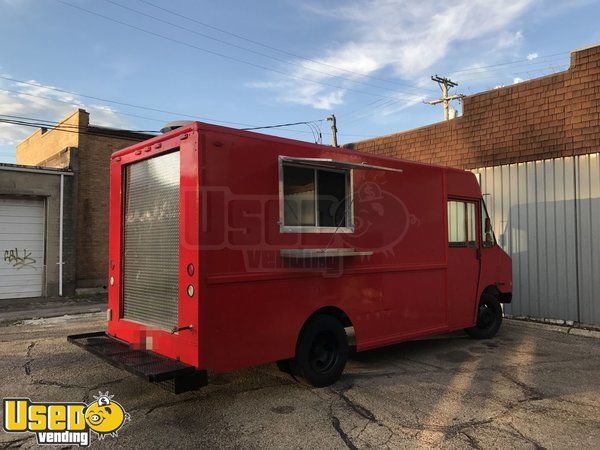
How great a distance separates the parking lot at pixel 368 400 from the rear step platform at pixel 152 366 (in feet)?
1.38

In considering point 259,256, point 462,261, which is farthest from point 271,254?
point 462,261

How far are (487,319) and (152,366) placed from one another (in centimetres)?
629

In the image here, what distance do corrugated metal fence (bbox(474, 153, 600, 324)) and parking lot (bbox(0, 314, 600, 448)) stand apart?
8.01 feet

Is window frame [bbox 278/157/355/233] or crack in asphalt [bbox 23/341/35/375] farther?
crack in asphalt [bbox 23/341/35/375]

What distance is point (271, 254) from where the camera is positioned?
5.18 meters

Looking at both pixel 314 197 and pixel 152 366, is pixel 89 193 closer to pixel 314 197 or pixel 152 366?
pixel 314 197

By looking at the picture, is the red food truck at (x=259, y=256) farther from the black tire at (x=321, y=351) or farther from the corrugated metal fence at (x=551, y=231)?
the corrugated metal fence at (x=551, y=231)

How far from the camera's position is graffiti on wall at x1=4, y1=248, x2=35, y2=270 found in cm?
1383

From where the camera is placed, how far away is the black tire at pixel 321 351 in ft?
17.9

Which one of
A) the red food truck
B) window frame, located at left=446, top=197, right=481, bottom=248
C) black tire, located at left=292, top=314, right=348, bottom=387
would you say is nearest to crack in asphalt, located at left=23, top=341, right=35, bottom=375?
the red food truck

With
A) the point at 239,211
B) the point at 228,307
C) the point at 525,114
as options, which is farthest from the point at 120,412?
the point at 525,114

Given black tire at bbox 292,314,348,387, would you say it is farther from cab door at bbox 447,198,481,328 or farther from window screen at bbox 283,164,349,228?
cab door at bbox 447,198,481,328

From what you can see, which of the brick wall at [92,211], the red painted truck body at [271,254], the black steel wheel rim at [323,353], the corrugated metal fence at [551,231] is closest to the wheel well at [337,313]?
the red painted truck body at [271,254]

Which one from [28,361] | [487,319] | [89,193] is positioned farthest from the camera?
[89,193]
